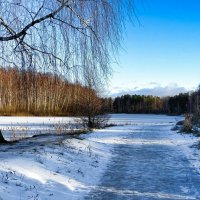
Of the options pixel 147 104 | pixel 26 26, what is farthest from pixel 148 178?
pixel 147 104

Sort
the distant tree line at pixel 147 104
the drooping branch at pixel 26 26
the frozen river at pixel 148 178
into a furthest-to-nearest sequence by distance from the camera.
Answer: the distant tree line at pixel 147 104
the frozen river at pixel 148 178
the drooping branch at pixel 26 26

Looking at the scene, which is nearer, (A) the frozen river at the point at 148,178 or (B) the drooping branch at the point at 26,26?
(B) the drooping branch at the point at 26,26

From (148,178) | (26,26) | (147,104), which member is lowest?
(148,178)

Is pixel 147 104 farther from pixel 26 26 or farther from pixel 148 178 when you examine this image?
pixel 26 26

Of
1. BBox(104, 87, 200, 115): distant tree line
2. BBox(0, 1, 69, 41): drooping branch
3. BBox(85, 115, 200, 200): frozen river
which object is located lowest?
BBox(85, 115, 200, 200): frozen river

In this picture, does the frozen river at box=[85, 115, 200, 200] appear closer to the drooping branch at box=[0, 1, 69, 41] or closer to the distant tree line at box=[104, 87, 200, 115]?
the drooping branch at box=[0, 1, 69, 41]

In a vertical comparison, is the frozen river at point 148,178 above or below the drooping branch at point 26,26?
below

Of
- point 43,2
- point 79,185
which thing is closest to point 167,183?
point 79,185

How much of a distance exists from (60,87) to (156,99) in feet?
522

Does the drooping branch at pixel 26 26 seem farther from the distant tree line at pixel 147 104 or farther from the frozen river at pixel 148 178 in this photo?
the distant tree line at pixel 147 104

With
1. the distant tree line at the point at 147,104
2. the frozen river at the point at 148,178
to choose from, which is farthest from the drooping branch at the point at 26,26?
the distant tree line at the point at 147,104

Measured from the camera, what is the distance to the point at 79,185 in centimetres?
884

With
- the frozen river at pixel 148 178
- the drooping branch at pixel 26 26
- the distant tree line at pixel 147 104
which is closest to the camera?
the drooping branch at pixel 26 26

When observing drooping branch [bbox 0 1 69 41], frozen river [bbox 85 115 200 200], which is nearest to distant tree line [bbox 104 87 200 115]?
frozen river [bbox 85 115 200 200]
